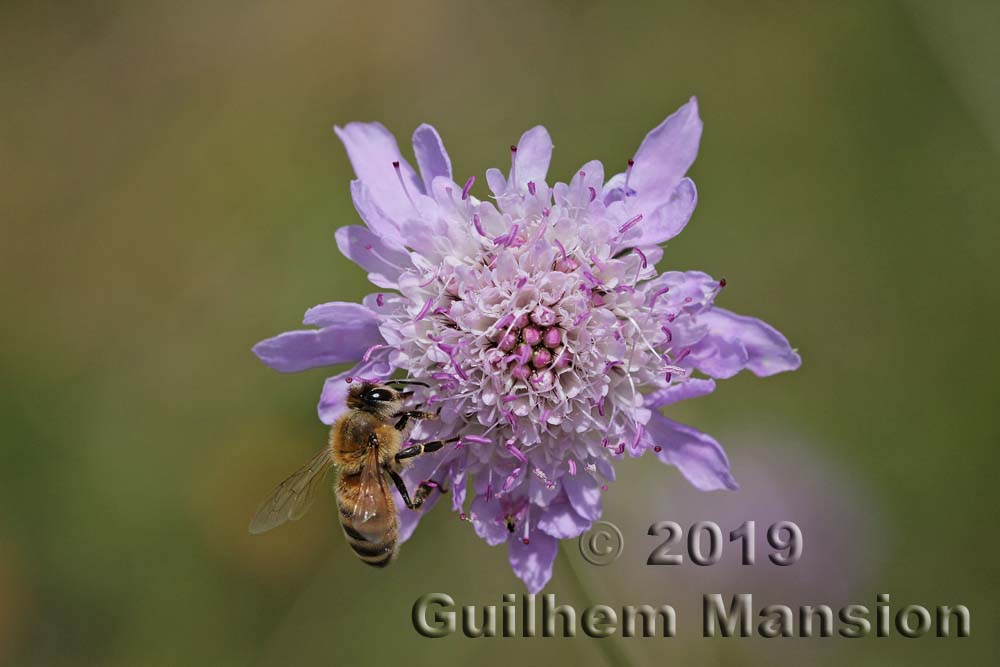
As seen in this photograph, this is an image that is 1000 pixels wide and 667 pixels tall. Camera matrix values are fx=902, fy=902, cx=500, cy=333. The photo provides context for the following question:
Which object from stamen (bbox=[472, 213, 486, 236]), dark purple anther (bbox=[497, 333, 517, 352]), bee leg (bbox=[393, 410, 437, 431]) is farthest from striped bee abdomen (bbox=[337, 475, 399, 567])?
stamen (bbox=[472, 213, 486, 236])

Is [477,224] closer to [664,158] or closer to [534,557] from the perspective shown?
[664,158]

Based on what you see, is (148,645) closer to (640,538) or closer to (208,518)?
(208,518)

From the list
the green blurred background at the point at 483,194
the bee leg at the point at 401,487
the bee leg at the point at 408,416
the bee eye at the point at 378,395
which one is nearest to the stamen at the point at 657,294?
the bee leg at the point at 408,416

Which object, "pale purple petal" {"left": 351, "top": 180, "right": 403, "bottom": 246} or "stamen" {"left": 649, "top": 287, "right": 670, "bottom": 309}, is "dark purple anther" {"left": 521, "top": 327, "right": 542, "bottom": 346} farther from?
"pale purple petal" {"left": 351, "top": 180, "right": 403, "bottom": 246}

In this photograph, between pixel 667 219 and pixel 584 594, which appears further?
pixel 584 594

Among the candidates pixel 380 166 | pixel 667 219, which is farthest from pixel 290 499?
pixel 667 219

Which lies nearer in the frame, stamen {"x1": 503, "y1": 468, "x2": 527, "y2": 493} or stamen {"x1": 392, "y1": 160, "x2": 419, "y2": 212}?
stamen {"x1": 503, "y1": 468, "x2": 527, "y2": 493}

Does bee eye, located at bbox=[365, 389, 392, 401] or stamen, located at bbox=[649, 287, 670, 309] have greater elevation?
stamen, located at bbox=[649, 287, 670, 309]

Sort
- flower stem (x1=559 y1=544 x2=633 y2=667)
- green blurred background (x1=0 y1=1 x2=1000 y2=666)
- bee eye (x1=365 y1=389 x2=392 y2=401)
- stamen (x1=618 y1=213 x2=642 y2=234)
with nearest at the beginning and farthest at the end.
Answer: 1. stamen (x1=618 y1=213 x2=642 y2=234)
2. bee eye (x1=365 y1=389 x2=392 y2=401)
3. flower stem (x1=559 y1=544 x2=633 y2=667)
4. green blurred background (x1=0 y1=1 x2=1000 y2=666)
